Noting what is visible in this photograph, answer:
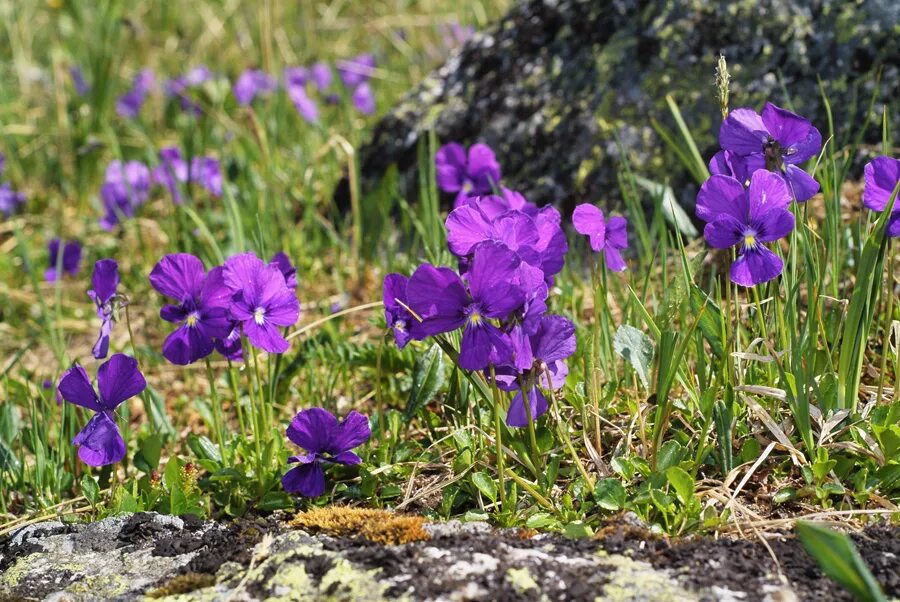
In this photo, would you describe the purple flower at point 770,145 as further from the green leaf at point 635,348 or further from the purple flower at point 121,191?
the purple flower at point 121,191

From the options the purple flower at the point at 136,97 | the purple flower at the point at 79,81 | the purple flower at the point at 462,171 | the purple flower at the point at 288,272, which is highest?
the purple flower at the point at 79,81

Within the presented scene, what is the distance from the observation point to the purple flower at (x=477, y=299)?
1.66 m

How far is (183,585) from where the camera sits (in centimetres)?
167

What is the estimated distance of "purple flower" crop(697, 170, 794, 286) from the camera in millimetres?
1763

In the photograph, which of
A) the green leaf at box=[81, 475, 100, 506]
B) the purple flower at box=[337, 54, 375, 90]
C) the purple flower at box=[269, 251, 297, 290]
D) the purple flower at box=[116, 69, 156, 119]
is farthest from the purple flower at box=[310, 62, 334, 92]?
the green leaf at box=[81, 475, 100, 506]

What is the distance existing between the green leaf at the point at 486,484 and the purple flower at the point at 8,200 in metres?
3.52

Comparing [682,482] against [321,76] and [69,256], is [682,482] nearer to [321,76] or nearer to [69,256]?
[69,256]

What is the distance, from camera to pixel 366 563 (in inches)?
64.6

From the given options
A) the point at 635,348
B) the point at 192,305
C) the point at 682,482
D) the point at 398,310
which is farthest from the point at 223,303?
the point at 682,482

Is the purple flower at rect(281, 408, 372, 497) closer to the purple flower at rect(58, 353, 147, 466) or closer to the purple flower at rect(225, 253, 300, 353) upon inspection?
the purple flower at rect(225, 253, 300, 353)

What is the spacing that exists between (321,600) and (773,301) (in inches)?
44.5

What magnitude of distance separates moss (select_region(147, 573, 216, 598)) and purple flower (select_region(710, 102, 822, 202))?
1176 mm

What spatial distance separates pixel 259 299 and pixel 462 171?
1088 mm

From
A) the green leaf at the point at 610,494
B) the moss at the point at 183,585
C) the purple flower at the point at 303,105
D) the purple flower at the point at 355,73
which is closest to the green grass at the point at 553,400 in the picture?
the green leaf at the point at 610,494
